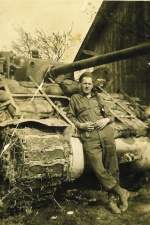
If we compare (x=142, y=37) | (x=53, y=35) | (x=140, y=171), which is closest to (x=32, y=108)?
(x=140, y=171)

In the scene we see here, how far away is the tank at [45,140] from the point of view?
4.05 meters

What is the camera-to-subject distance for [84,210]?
15.7 ft

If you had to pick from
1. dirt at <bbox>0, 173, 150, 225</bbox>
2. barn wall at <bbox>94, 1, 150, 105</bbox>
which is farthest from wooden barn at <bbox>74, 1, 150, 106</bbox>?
dirt at <bbox>0, 173, 150, 225</bbox>

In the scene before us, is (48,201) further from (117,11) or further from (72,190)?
(117,11)

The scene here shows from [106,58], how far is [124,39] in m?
5.97

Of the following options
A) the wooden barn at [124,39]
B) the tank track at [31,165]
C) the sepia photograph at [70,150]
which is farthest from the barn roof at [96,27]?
the tank track at [31,165]

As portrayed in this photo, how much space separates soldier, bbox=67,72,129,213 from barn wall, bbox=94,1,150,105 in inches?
207

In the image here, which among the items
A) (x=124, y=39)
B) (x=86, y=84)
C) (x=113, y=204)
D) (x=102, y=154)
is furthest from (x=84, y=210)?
(x=124, y=39)

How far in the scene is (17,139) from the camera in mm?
4109

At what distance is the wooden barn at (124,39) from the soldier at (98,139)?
4.97 meters

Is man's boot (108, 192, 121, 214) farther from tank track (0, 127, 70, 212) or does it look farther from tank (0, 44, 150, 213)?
tank track (0, 127, 70, 212)

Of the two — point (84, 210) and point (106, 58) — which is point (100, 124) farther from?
point (106, 58)

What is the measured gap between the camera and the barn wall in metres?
10.6

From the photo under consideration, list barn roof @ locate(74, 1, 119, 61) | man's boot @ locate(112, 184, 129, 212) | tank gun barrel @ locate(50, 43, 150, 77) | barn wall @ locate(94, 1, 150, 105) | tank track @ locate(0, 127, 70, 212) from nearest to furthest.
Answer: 1. tank track @ locate(0, 127, 70, 212)
2. man's boot @ locate(112, 184, 129, 212)
3. tank gun barrel @ locate(50, 43, 150, 77)
4. barn wall @ locate(94, 1, 150, 105)
5. barn roof @ locate(74, 1, 119, 61)
